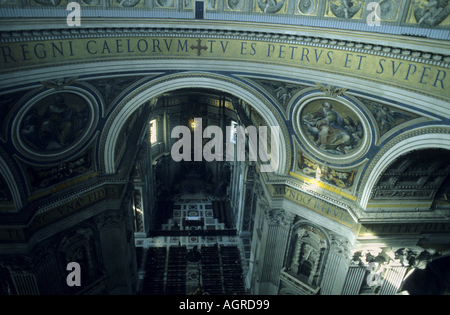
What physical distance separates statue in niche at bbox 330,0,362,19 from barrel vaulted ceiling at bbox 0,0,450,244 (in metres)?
0.03

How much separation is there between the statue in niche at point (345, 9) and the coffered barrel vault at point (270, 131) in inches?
1.8

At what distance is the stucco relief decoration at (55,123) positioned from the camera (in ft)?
43.3

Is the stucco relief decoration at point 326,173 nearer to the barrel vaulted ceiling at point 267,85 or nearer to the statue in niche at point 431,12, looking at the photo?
the barrel vaulted ceiling at point 267,85

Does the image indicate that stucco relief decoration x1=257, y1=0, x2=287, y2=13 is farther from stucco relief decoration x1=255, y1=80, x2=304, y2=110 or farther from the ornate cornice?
stucco relief decoration x1=255, y1=80, x2=304, y2=110

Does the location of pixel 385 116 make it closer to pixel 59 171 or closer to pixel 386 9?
pixel 386 9

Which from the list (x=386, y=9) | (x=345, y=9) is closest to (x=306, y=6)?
(x=345, y=9)

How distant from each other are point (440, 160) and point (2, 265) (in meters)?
18.2

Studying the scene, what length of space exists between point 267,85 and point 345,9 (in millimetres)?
4358

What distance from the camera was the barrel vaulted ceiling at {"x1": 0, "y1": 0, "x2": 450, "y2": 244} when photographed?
11586 millimetres

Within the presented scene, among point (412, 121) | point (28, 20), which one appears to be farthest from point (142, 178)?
point (412, 121)

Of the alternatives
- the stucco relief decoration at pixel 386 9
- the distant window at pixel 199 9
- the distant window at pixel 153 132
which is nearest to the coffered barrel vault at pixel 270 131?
the stucco relief decoration at pixel 386 9

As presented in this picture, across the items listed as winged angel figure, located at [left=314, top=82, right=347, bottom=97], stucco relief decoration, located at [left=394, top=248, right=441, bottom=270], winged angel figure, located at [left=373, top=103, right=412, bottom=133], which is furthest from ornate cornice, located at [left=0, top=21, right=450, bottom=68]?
stucco relief decoration, located at [left=394, top=248, right=441, bottom=270]

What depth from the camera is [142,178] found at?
26859 millimetres

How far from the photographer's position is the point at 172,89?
15656 millimetres
